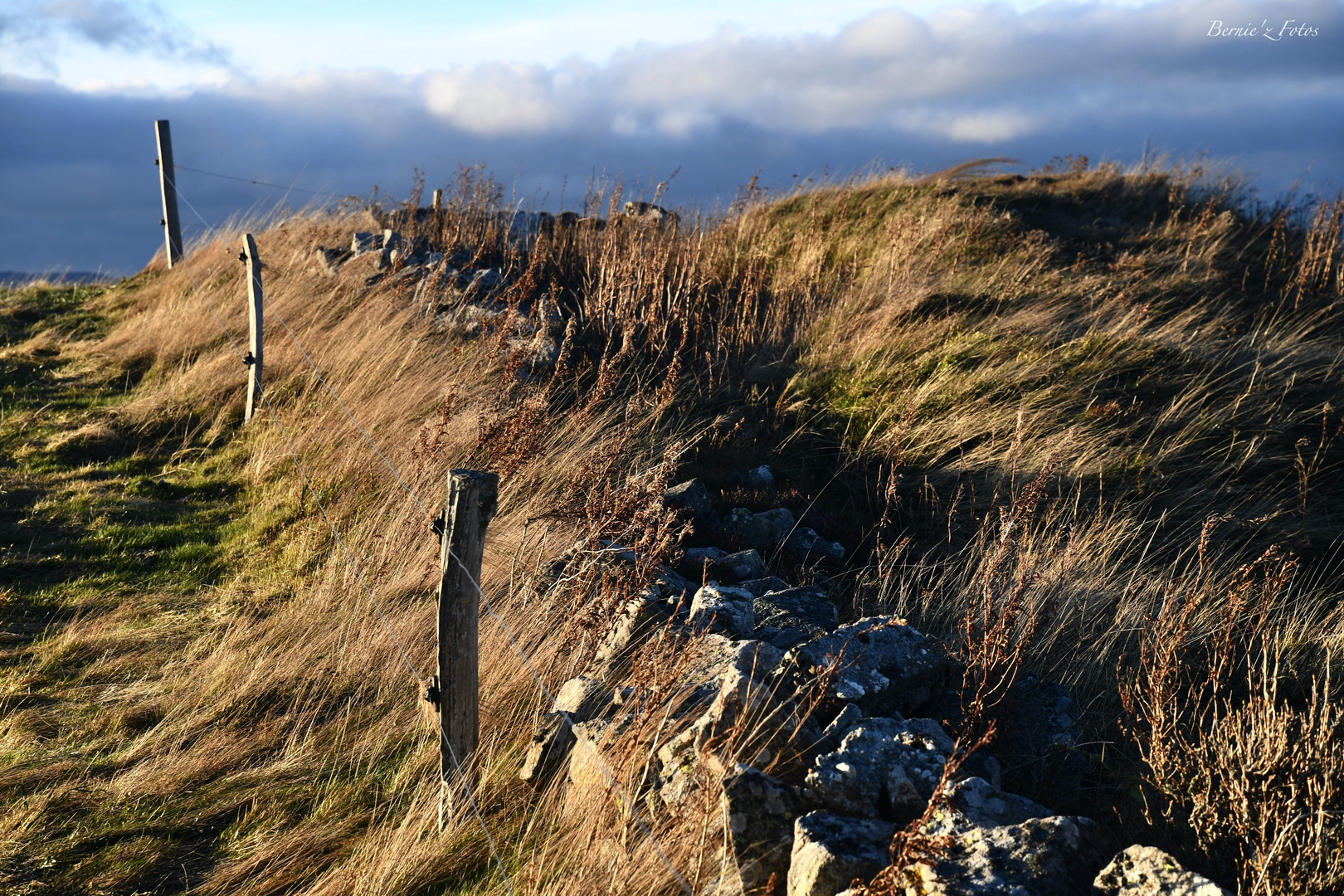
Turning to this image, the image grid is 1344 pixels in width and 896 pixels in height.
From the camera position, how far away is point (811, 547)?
5238 mm

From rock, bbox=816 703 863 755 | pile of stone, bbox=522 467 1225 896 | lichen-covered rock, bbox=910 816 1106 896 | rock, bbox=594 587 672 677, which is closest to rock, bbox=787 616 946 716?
pile of stone, bbox=522 467 1225 896

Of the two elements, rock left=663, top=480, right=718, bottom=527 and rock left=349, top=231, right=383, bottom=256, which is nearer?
rock left=663, top=480, right=718, bottom=527

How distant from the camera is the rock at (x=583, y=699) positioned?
316cm

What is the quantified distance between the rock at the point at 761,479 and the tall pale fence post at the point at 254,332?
183 inches

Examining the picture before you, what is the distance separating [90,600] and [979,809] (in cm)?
530

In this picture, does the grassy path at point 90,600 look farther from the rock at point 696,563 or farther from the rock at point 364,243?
the rock at point 364,243

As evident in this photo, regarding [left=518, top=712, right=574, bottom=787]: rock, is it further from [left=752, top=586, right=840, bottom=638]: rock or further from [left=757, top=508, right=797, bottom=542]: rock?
[left=757, top=508, right=797, bottom=542]: rock

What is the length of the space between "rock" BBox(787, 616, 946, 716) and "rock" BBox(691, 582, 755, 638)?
405 mm

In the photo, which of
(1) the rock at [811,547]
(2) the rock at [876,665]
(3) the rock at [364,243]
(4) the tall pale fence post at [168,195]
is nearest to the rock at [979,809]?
(2) the rock at [876,665]

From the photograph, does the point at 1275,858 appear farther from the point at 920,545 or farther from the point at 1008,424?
the point at 1008,424

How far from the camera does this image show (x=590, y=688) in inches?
128

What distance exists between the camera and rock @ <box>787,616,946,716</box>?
9.87ft

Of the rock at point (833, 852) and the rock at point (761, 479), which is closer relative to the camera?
the rock at point (833, 852)

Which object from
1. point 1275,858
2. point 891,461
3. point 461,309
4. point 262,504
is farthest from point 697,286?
point 1275,858
